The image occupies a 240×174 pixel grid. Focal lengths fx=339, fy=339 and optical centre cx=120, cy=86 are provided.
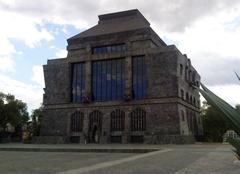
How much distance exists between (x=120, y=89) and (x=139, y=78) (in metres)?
3.37

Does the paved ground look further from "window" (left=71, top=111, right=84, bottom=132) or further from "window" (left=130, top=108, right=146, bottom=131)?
"window" (left=71, top=111, right=84, bottom=132)

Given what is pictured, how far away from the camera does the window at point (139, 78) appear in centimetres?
5022

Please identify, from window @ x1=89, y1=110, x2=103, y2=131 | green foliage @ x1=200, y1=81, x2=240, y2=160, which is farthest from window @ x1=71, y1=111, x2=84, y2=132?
green foliage @ x1=200, y1=81, x2=240, y2=160

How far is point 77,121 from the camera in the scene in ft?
175

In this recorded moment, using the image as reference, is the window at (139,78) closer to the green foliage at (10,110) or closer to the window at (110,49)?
the window at (110,49)

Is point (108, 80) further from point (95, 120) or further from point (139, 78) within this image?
point (95, 120)

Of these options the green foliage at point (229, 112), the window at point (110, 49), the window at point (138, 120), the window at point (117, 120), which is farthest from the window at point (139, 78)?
the green foliage at point (229, 112)

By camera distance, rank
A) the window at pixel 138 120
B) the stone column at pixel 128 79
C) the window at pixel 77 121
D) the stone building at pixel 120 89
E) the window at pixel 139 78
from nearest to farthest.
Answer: the stone building at pixel 120 89
the window at pixel 138 120
the stone column at pixel 128 79
the window at pixel 139 78
the window at pixel 77 121

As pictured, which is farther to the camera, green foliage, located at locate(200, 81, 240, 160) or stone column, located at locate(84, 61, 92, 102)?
stone column, located at locate(84, 61, 92, 102)

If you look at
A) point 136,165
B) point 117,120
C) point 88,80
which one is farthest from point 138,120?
point 136,165

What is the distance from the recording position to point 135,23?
5581cm

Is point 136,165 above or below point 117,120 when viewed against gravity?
below

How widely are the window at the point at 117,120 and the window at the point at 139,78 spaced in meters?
3.27

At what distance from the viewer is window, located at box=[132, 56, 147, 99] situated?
50.2 meters
